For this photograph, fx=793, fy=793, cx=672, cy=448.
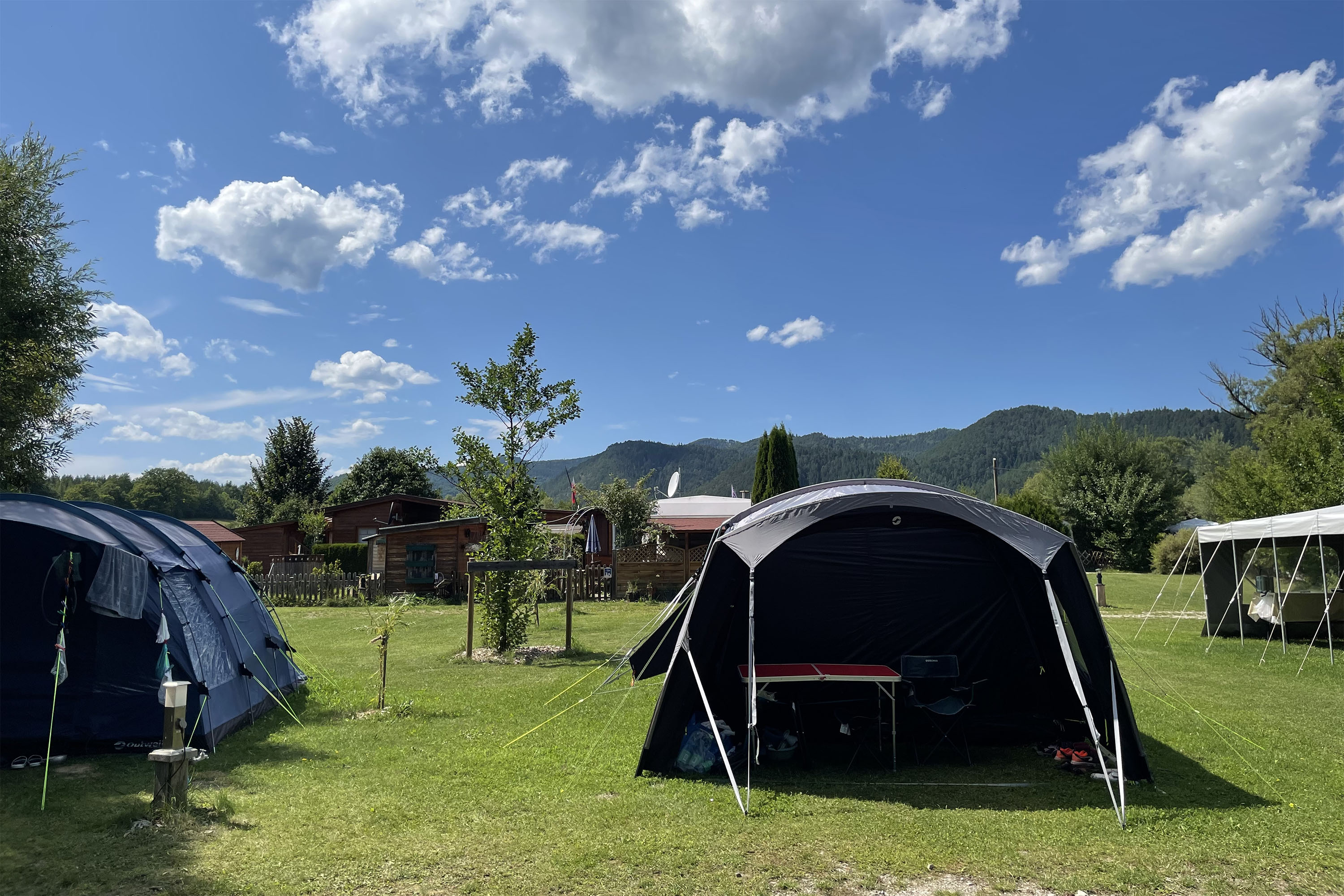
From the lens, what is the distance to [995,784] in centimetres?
585

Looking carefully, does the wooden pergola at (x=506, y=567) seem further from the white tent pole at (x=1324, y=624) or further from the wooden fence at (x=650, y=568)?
the wooden fence at (x=650, y=568)

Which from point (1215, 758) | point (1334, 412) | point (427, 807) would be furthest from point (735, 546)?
point (1334, 412)

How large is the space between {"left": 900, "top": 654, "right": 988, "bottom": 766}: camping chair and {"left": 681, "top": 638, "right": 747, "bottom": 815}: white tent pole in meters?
1.61

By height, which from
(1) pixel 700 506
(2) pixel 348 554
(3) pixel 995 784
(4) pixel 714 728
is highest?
(1) pixel 700 506

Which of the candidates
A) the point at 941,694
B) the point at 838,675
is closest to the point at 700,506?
the point at 941,694

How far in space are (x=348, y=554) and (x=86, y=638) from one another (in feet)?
82.5

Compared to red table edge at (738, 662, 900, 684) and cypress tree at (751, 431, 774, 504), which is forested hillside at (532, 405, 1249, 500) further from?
red table edge at (738, 662, 900, 684)

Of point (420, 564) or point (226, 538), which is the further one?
point (226, 538)

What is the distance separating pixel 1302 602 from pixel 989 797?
11.1 meters

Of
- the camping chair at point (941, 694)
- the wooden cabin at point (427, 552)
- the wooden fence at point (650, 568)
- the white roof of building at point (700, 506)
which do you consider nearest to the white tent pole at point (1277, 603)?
the camping chair at point (941, 694)

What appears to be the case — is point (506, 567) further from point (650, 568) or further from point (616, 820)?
point (650, 568)

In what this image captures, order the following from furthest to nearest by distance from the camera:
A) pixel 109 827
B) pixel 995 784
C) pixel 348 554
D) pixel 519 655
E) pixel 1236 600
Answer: pixel 348 554 → pixel 1236 600 → pixel 519 655 → pixel 995 784 → pixel 109 827

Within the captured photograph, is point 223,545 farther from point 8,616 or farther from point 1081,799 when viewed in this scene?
point 1081,799

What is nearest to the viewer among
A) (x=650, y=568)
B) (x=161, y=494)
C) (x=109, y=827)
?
(x=109, y=827)
